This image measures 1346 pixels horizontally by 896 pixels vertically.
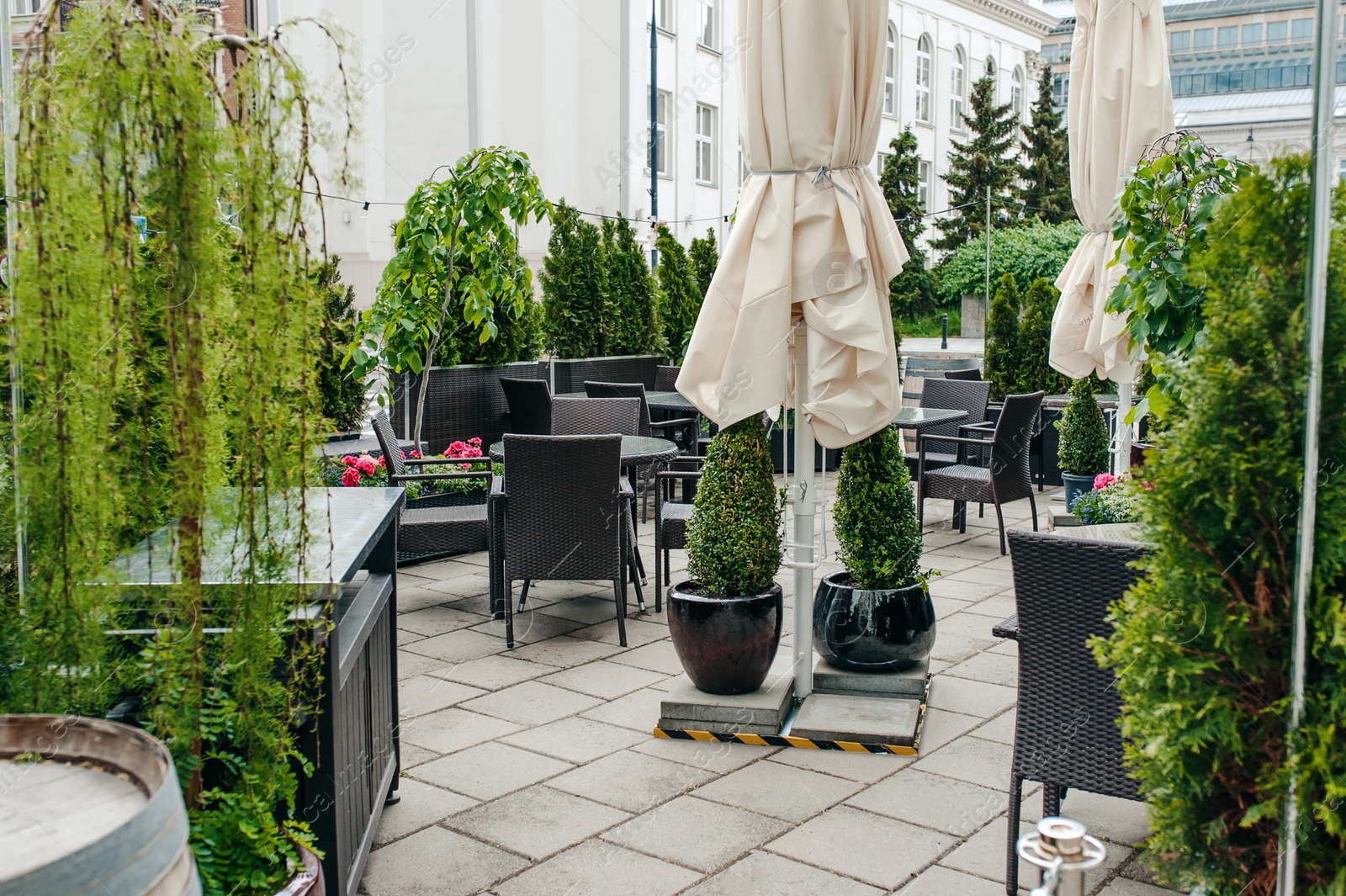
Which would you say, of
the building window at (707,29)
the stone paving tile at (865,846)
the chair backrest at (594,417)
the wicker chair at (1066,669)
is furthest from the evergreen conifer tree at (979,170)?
the wicker chair at (1066,669)

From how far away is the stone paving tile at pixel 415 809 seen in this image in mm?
3281

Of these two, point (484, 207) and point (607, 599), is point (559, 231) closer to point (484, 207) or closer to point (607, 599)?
point (484, 207)

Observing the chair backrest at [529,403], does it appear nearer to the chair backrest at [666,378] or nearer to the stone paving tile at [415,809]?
the chair backrest at [666,378]

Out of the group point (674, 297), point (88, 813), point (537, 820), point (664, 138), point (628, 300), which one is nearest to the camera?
point (88, 813)

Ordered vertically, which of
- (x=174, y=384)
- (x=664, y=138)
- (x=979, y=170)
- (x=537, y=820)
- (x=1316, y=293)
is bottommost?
(x=537, y=820)

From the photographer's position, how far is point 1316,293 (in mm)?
1613

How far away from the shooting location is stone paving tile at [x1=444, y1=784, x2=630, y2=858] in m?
3.21

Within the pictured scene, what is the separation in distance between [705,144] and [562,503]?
20.9 metres

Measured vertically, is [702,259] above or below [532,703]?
above

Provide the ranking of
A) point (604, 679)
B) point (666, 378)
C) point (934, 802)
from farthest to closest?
point (666, 378)
point (604, 679)
point (934, 802)

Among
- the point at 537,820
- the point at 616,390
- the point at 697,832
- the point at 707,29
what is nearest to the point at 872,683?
the point at 697,832

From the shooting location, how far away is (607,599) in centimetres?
609

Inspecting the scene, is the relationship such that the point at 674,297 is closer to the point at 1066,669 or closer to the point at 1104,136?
the point at 1104,136

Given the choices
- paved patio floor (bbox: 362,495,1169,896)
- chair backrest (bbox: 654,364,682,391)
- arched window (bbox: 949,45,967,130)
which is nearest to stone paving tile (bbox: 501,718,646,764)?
paved patio floor (bbox: 362,495,1169,896)
